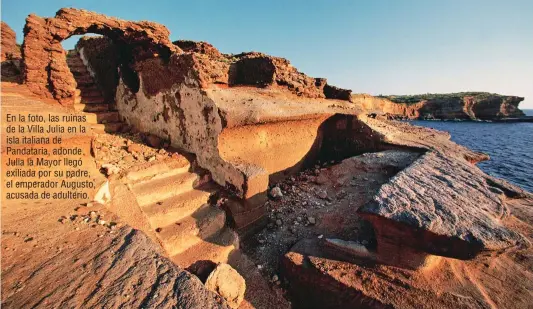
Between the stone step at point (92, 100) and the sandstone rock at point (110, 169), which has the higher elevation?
the stone step at point (92, 100)

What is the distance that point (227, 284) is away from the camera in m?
2.53

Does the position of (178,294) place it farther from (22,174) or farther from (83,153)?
(83,153)

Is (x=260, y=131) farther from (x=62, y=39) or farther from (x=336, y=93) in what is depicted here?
(x=62, y=39)

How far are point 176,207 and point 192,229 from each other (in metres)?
0.38

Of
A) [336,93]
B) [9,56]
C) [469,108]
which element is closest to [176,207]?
[336,93]

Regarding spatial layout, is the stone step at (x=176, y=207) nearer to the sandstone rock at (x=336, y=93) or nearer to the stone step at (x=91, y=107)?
the stone step at (x=91, y=107)

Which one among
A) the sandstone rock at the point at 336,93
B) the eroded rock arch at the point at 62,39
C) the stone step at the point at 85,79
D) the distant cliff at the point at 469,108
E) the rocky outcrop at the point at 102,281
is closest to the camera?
the rocky outcrop at the point at 102,281

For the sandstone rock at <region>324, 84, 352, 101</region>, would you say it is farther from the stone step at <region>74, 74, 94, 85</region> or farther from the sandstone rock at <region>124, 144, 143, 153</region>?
the stone step at <region>74, 74, 94, 85</region>

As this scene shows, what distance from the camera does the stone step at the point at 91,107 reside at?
530cm

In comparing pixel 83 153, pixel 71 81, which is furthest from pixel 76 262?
pixel 71 81

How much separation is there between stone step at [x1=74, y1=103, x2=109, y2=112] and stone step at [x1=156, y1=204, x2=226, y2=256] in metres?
3.97

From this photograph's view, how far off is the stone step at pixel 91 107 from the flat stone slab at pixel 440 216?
598 centimetres

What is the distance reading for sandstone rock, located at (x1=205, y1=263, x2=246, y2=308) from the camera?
8.07 ft

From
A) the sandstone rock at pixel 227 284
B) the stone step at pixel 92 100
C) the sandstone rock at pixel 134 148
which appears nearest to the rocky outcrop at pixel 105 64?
the stone step at pixel 92 100
